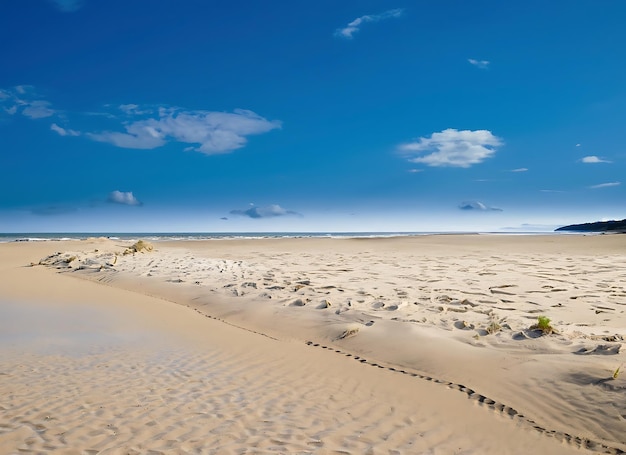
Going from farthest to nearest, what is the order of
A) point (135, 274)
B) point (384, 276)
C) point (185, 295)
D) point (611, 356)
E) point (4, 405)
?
point (135, 274), point (384, 276), point (185, 295), point (611, 356), point (4, 405)

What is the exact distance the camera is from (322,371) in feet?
17.1

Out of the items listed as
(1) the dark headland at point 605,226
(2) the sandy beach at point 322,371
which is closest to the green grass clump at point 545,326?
(2) the sandy beach at point 322,371

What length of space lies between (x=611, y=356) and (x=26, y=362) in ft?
24.2

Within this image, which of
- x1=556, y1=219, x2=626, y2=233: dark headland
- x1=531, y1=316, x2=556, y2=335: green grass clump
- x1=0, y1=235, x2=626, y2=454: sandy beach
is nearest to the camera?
x1=0, y1=235, x2=626, y2=454: sandy beach

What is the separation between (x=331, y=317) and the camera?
7.30 m

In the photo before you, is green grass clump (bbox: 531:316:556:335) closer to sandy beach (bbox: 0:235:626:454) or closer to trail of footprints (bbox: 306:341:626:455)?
sandy beach (bbox: 0:235:626:454)

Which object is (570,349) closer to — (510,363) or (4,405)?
(510,363)

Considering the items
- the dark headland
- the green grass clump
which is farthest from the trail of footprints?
the dark headland

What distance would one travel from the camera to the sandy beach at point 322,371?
3.55 meters

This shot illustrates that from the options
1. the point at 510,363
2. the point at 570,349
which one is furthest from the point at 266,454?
the point at 570,349

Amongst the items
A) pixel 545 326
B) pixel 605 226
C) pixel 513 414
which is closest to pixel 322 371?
Answer: pixel 513 414

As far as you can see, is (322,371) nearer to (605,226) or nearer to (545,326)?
(545,326)

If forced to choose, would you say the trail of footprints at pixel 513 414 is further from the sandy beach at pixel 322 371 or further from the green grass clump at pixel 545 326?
the green grass clump at pixel 545 326

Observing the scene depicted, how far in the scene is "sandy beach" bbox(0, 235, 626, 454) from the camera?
A: 3.55 m
